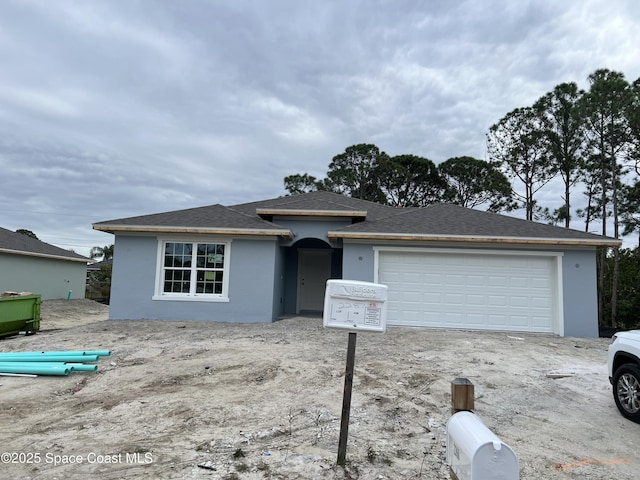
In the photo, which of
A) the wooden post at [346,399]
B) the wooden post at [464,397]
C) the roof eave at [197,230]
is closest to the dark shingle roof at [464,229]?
the roof eave at [197,230]

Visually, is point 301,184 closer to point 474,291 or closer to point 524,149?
point 524,149

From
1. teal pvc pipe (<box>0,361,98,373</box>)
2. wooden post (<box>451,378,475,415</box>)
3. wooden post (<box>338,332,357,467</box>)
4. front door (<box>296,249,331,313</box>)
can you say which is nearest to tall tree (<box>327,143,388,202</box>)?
front door (<box>296,249,331,313</box>)

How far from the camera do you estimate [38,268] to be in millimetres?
20250

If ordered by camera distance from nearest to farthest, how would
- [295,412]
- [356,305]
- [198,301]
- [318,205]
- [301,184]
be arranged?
1. [356,305]
2. [295,412]
3. [198,301]
4. [318,205]
5. [301,184]

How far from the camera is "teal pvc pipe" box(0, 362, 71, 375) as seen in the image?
5934 millimetres

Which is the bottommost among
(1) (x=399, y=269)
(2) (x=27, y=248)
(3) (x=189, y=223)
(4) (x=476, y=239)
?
(1) (x=399, y=269)

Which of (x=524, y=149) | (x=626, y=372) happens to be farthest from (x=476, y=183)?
(x=626, y=372)

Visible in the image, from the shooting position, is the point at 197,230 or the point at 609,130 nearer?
the point at 197,230

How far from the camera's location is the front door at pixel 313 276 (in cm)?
1423

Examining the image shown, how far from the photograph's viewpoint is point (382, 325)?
3168mm

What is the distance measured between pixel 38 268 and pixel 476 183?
28.8 metres

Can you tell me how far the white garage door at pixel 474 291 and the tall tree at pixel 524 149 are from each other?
16.0m

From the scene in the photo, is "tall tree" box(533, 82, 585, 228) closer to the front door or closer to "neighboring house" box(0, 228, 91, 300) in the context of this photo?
the front door

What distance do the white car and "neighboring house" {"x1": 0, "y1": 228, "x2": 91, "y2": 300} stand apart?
20311mm
